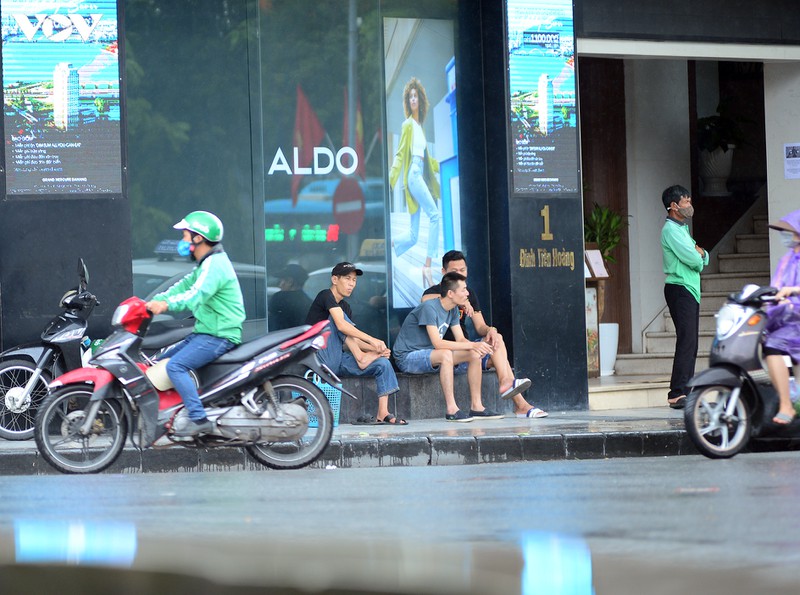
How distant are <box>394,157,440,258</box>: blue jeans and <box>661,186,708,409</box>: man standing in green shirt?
89.8 inches

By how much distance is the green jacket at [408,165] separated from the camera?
13320 mm

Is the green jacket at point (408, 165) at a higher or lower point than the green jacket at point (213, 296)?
higher

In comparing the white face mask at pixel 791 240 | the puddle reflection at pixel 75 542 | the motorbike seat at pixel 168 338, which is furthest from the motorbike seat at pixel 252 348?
the white face mask at pixel 791 240

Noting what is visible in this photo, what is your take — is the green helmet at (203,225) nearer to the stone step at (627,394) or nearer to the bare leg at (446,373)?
the bare leg at (446,373)

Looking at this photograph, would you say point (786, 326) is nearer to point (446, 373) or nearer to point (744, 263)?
point (446, 373)

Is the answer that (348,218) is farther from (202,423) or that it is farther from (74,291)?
(202,423)

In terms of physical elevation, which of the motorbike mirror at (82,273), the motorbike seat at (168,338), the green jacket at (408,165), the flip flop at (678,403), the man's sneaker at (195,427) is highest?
the green jacket at (408,165)

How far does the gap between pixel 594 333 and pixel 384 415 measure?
3928 millimetres

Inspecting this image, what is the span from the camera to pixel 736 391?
29.9ft

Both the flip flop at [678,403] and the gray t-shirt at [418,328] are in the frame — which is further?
the flip flop at [678,403]

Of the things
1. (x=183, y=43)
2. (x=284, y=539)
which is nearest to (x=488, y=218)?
(x=183, y=43)

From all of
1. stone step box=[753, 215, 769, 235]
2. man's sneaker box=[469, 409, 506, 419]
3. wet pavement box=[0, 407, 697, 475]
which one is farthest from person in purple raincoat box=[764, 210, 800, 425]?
stone step box=[753, 215, 769, 235]

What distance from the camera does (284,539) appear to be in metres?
5.87

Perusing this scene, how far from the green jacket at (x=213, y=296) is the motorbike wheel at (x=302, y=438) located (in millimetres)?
480
